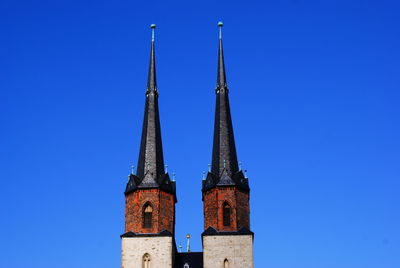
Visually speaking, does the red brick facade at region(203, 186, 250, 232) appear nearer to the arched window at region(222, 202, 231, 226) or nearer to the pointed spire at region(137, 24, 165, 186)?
the arched window at region(222, 202, 231, 226)

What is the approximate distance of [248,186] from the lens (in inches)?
2014

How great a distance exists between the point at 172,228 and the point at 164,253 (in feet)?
7.50

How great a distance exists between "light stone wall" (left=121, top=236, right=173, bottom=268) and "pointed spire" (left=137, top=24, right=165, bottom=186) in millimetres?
3798

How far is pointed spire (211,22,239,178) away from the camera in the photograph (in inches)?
2009

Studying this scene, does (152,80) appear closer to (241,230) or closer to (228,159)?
(228,159)

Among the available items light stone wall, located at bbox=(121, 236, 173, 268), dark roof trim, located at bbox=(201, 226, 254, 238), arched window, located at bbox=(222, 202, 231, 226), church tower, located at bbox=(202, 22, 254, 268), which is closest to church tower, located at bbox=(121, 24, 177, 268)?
light stone wall, located at bbox=(121, 236, 173, 268)

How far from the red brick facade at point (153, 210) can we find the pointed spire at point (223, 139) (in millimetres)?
3831

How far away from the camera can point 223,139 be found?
5175cm

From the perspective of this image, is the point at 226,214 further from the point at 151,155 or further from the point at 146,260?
the point at 151,155

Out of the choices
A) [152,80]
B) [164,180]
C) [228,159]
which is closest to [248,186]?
[228,159]

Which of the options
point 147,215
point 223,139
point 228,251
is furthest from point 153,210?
point 223,139

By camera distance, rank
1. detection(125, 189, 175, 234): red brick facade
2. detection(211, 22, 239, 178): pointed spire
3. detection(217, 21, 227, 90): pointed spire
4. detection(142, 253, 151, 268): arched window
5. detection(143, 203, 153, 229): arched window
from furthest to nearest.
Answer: detection(217, 21, 227, 90): pointed spire → detection(211, 22, 239, 178): pointed spire → detection(143, 203, 153, 229): arched window → detection(125, 189, 175, 234): red brick facade → detection(142, 253, 151, 268): arched window

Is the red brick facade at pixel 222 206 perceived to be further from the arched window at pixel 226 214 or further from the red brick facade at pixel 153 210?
the red brick facade at pixel 153 210

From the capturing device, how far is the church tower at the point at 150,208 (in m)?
47.9
